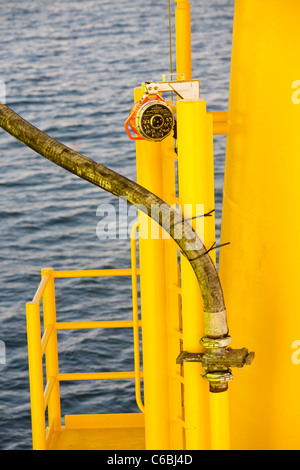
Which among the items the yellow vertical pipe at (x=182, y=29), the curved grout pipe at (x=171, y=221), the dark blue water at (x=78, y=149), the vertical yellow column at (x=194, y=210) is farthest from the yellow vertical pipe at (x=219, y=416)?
the dark blue water at (x=78, y=149)

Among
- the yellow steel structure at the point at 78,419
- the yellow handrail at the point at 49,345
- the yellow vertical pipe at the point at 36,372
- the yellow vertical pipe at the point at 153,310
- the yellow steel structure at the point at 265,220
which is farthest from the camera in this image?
the yellow steel structure at the point at 78,419

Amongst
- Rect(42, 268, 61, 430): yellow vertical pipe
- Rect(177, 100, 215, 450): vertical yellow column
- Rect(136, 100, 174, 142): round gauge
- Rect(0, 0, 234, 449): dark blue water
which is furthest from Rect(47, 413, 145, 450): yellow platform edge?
Rect(0, 0, 234, 449): dark blue water

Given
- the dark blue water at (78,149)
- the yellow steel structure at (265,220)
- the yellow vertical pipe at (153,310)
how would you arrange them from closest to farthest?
the yellow steel structure at (265,220) → the yellow vertical pipe at (153,310) → the dark blue water at (78,149)

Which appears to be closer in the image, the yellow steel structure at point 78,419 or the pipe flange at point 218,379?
the pipe flange at point 218,379

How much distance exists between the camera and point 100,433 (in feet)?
20.3

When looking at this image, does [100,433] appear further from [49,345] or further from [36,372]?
[36,372]

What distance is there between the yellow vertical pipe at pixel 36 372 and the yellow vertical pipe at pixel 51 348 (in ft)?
2.52

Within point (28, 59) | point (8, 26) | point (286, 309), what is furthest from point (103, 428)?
point (8, 26)

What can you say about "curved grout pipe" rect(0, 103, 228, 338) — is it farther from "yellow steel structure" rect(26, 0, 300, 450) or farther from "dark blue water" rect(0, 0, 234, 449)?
"dark blue water" rect(0, 0, 234, 449)

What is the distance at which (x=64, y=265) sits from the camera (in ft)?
66.8

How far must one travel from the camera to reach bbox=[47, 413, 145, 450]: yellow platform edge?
19.6ft

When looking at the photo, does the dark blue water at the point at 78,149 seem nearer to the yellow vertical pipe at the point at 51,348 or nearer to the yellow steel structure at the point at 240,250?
the yellow vertical pipe at the point at 51,348

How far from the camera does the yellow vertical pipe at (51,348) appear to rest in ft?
19.7
